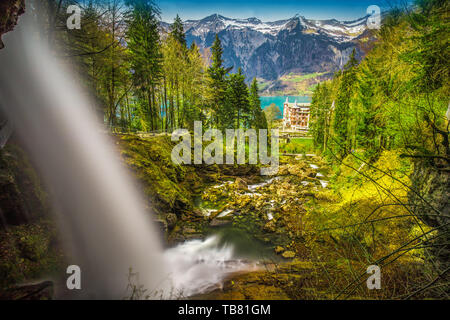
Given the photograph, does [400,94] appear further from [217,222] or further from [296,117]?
[296,117]

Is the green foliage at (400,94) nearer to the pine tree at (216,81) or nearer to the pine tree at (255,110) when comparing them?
the pine tree at (255,110)

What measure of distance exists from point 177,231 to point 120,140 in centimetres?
768

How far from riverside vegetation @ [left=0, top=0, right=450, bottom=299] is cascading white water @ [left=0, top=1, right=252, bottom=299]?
0.77 metres

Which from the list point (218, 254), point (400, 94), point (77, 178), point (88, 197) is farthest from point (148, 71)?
point (400, 94)

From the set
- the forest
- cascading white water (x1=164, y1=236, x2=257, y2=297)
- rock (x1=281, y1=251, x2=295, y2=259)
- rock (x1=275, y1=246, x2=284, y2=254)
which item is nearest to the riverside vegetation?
rock (x1=281, y1=251, x2=295, y2=259)

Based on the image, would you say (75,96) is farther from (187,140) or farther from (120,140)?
(187,140)

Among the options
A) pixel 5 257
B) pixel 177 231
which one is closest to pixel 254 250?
pixel 177 231

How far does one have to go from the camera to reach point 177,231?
1138cm

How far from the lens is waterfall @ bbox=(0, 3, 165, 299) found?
764 centimetres

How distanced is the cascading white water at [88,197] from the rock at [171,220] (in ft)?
3.99

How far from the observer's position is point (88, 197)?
9.10 metres

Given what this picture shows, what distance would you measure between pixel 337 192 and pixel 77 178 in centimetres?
1539
